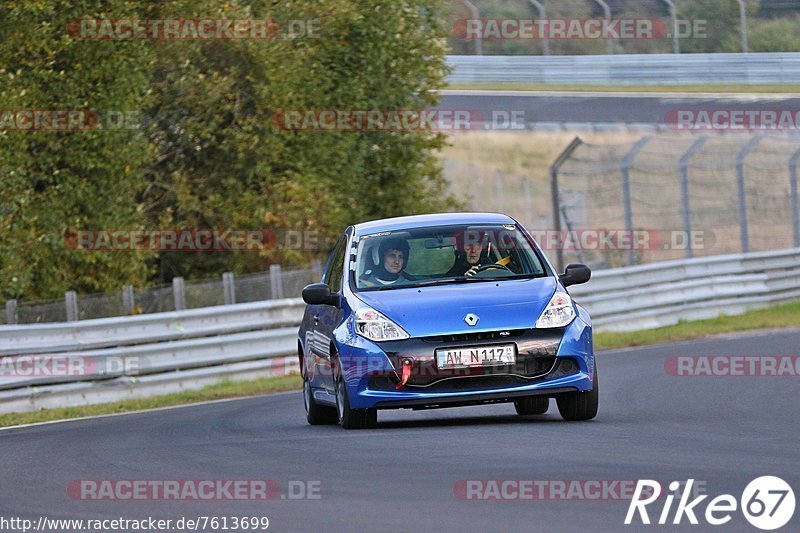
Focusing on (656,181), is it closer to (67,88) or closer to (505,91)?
(67,88)

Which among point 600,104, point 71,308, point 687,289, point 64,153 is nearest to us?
point 71,308

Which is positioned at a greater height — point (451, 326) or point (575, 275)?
point (575, 275)

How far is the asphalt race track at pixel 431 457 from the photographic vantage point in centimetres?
704

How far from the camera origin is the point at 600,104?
3884 centimetres

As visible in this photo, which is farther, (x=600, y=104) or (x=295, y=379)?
(x=600, y=104)

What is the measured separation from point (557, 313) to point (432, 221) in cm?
162

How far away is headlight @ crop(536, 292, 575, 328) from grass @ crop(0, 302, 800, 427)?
23.3 ft

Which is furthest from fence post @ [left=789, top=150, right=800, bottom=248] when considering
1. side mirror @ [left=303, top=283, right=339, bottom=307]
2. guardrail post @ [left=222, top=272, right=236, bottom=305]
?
side mirror @ [left=303, top=283, right=339, bottom=307]

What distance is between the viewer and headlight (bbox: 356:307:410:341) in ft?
35.0

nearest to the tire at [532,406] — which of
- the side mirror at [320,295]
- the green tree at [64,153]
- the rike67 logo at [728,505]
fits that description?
the side mirror at [320,295]

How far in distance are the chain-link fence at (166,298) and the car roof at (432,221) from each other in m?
7.78

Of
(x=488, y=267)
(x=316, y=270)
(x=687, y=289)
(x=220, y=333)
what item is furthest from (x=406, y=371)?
(x=687, y=289)

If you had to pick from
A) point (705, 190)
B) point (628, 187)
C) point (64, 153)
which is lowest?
point (705, 190)

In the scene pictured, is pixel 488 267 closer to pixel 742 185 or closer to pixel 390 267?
pixel 390 267
